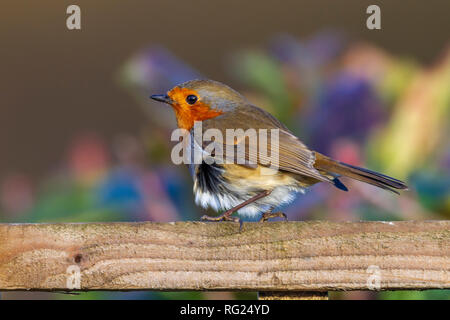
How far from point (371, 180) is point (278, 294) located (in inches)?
26.4

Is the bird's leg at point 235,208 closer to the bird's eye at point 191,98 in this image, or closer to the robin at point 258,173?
the robin at point 258,173

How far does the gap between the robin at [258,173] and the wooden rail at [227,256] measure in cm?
50

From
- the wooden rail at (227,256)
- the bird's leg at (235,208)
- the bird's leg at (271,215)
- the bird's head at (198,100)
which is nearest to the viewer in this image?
the wooden rail at (227,256)

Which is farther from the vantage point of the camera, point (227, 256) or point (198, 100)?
point (198, 100)

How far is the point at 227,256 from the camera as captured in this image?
1998 mm

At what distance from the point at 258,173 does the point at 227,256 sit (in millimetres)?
681

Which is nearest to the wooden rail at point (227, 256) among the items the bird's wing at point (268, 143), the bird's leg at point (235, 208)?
the bird's leg at point (235, 208)

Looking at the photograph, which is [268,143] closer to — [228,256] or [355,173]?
[355,173]

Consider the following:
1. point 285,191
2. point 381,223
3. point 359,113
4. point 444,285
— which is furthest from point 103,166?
point 444,285

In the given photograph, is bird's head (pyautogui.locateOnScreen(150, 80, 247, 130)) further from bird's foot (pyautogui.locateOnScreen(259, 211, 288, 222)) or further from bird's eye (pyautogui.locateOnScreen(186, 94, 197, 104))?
bird's foot (pyautogui.locateOnScreen(259, 211, 288, 222))

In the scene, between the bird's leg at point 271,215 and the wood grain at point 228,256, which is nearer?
the wood grain at point 228,256

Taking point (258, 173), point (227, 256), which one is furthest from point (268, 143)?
point (227, 256)

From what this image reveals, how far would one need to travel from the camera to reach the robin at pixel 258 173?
2600 millimetres

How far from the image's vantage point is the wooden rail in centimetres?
195
